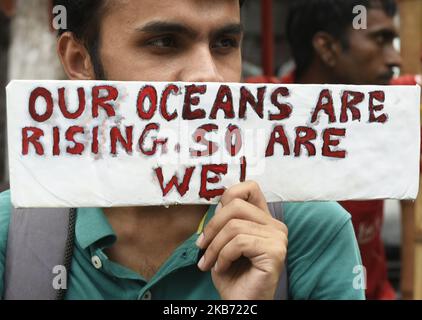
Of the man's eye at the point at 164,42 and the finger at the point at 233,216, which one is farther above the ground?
the man's eye at the point at 164,42

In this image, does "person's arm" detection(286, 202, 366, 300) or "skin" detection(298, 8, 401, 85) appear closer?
"person's arm" detection(286, 202, 366, 300)

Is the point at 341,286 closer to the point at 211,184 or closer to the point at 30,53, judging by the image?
the point at 211,184

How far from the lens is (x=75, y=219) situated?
1896 millimetres

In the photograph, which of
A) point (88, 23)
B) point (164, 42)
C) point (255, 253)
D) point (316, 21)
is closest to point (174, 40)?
point (164, 42)

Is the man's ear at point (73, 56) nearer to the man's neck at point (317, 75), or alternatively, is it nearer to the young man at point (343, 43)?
the young man at point (343, 43)

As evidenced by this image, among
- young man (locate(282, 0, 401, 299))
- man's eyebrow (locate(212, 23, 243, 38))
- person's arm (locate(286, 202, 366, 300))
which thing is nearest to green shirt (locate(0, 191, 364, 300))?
person's arm (locate(286, 202, 366, 300))

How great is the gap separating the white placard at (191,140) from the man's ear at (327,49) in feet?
7.76

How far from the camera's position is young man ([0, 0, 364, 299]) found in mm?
1835

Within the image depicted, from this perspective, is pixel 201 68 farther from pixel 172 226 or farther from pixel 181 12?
pixel 172 226

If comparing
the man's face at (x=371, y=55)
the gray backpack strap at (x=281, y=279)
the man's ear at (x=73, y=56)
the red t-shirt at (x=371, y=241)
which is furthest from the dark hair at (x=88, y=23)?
the man's face at (x=371, y=55)

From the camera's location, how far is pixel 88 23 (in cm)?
210

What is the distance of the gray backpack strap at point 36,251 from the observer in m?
1.75

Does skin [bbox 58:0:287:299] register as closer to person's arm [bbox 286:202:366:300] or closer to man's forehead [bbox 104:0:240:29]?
man's forehead [bbox 104:0:240:29]

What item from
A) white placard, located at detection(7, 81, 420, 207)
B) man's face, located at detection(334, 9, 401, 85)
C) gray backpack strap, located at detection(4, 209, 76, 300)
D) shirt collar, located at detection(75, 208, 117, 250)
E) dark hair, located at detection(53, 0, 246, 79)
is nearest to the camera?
white placard, located at detection(7, 81, 420, 207)
